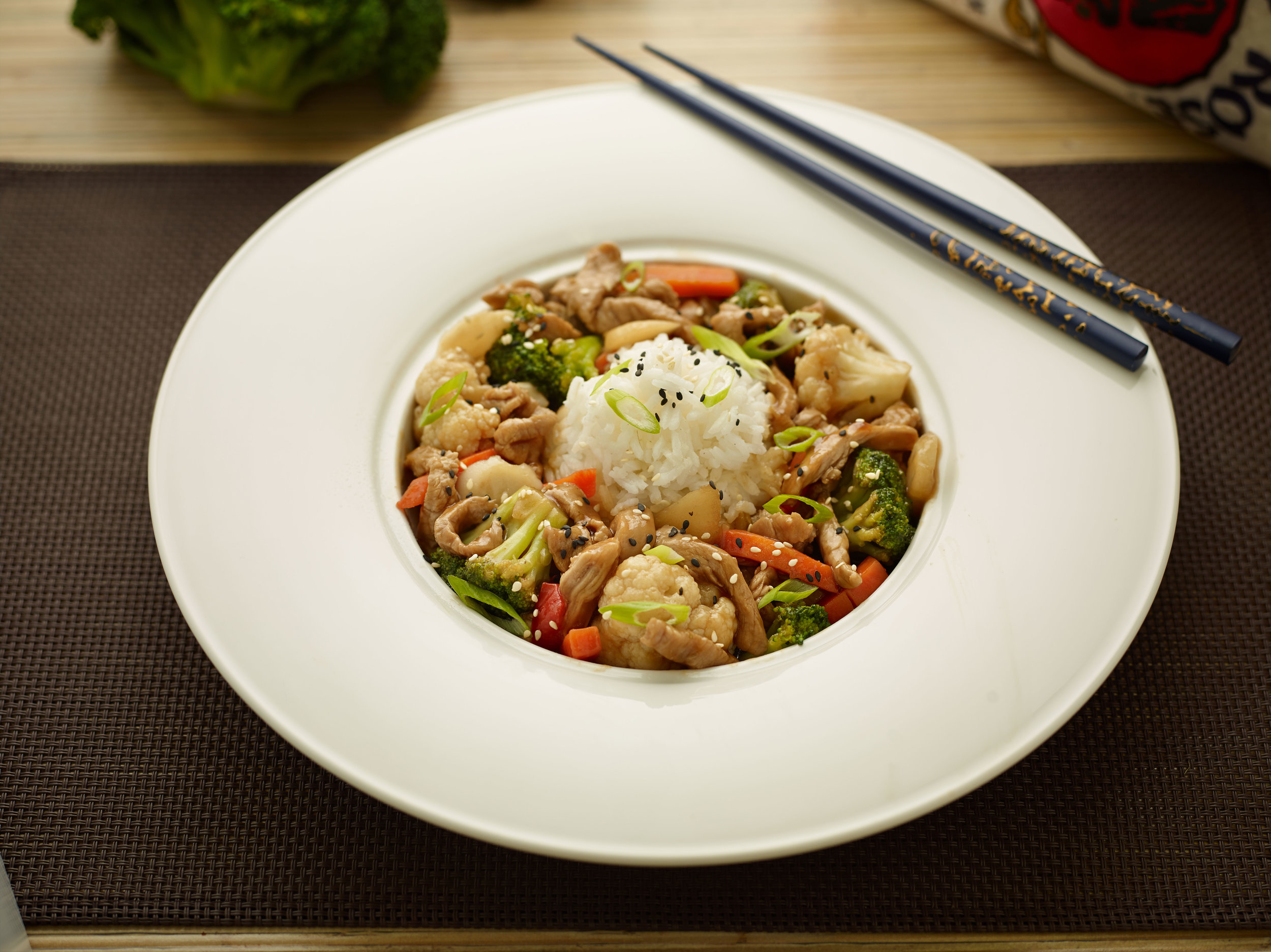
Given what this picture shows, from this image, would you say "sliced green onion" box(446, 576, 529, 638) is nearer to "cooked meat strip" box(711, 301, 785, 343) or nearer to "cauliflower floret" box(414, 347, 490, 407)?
"cauliflower floret" box(414, 347, 490, 407)

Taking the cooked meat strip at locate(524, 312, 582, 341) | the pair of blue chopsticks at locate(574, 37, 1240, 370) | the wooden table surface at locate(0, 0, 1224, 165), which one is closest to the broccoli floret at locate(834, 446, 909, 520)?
the pair of blue chopsticks at locate(574, 37, 1240, 370)

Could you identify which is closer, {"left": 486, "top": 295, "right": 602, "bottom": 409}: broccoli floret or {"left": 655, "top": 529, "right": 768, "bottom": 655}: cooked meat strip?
{"left": 655, "top": 529, "right": 768, "bottom": 655}: cooked meat strip

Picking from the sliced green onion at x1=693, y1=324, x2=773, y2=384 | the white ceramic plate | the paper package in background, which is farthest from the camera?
the paper package in background

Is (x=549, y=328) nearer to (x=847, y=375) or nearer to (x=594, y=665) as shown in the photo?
(x=847, y=375)

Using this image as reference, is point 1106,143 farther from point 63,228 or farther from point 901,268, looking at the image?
point 63,228

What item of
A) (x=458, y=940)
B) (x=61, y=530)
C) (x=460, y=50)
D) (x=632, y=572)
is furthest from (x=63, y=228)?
(x=458, y=940)

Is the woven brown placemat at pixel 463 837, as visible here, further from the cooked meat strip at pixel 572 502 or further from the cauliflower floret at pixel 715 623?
the cooked meat strip at pixel 572 502

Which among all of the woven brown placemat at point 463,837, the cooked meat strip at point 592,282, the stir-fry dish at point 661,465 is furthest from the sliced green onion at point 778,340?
the woven brown placemat at point 463,837
